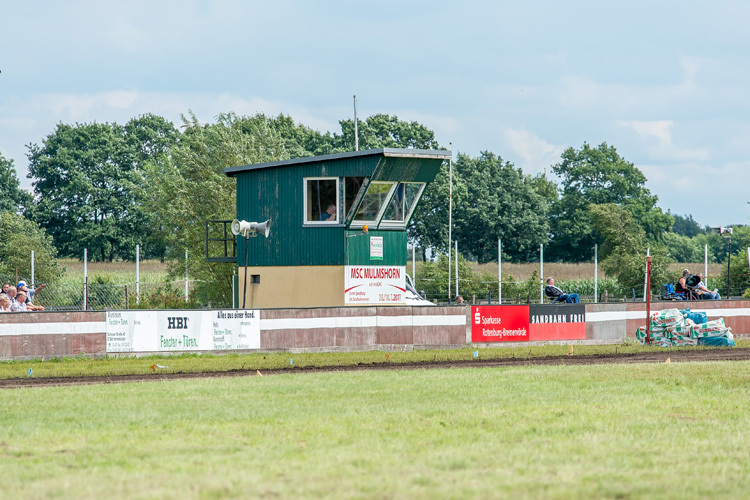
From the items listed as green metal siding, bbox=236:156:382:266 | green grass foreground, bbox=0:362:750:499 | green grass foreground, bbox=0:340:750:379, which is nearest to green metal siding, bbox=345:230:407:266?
green metal siding, bbox=236:156:382:266

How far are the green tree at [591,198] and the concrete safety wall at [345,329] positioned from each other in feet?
218

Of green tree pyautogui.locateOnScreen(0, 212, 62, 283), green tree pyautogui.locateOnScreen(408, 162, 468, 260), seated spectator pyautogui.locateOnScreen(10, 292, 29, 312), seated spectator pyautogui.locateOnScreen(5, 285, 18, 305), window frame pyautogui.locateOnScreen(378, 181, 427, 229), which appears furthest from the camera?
green tree pyautogui.locateOnScreen(408, 162, 468, 260)

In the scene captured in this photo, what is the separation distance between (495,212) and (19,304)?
6738cm

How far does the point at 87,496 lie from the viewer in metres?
8.01

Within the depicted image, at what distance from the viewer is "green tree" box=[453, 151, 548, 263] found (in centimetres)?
8862

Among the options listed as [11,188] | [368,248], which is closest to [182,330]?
[368,248]

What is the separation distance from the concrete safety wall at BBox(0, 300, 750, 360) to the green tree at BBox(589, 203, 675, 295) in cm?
2569

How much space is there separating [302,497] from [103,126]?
93.0 metres

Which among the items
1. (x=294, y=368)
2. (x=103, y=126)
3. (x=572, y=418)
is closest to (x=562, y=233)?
(x=103, y=126)

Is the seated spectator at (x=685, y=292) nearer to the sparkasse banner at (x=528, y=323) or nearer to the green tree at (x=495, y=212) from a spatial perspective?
the sparkasse banner at (x=528, y=323)

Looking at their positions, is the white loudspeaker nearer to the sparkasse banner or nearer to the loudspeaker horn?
the loudspeaker horn

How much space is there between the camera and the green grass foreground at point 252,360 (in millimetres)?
20969

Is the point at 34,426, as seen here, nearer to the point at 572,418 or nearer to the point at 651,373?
the point at 572,418

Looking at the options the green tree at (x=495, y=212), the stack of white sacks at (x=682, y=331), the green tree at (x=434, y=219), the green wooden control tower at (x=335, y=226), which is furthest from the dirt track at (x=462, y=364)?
the green tree at (x=495, y=212)
